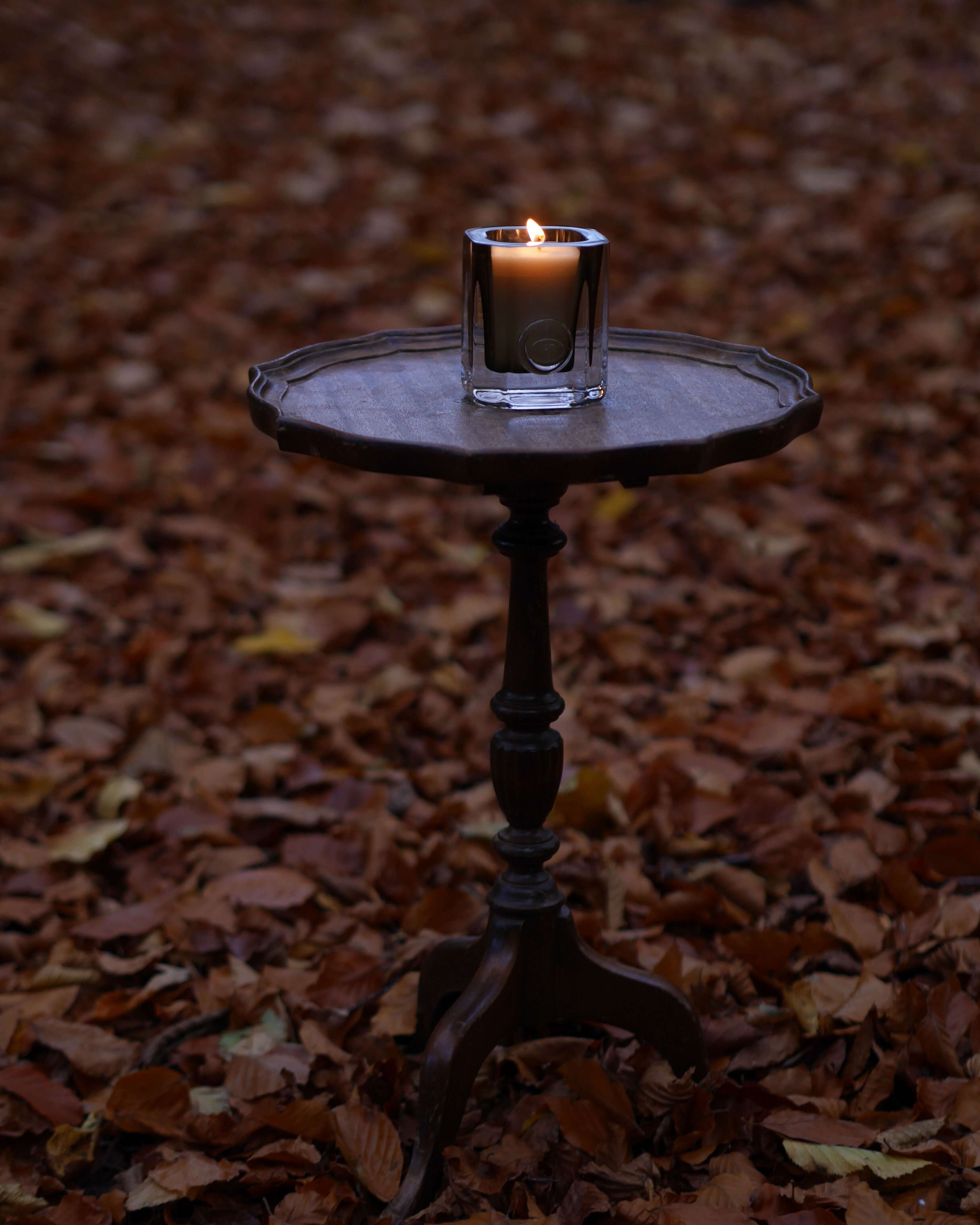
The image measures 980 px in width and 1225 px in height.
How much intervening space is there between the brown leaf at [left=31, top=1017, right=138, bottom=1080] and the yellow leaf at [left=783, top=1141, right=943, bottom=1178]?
31.6 inches

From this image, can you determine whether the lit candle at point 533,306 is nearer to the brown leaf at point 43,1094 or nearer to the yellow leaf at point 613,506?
the brown leaf at point 43,1094

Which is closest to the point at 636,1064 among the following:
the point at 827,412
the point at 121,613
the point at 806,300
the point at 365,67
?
the point at 121,613

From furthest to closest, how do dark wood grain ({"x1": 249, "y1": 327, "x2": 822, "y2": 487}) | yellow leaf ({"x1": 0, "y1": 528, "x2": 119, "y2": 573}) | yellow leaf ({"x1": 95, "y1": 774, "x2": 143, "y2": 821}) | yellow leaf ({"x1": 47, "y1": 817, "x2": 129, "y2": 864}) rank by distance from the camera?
yellow leaf ({"x1": 0, "y1": 528, "x2": 119, "y2": 573}) → yellow leaf ({"x1": 95, "y1": 774, "x2": 143, "y2": 821}) → yellow leaf ({"x1": 47, "y1": 817, "x2": 129, "y2": 864}) → dark wood grain ({"x1": 249, "y1": 327, "x2": 822, "y2": 487})

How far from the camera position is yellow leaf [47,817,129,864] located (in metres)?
1.99

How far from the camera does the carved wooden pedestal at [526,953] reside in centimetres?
141

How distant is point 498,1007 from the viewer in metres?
1.48

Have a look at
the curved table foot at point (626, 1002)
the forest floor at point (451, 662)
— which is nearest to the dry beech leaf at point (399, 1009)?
the forest floor at point (451, 662)

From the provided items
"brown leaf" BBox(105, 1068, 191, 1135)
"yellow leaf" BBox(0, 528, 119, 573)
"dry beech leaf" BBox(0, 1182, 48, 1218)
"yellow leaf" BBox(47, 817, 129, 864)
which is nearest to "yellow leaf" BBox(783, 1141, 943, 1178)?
"brown leaf" BBox(105, 1068, 191, 1135)

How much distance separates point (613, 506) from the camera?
10.5 feet

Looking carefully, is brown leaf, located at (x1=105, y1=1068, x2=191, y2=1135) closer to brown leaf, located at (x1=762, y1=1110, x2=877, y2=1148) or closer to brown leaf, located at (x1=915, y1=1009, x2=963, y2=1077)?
brown leaf, located at (x1=762, y1=1110, x2=877, y2=1148)

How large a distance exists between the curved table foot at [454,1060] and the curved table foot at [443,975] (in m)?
0.06

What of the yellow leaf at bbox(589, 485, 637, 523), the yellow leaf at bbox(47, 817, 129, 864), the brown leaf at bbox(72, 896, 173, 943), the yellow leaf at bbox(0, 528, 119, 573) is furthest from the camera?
the yellow leaf at bbox(589, 485, 637, 523)

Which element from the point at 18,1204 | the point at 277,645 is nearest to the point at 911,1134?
the point at 18,1204

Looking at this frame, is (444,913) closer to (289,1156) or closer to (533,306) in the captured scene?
(289,1156)
